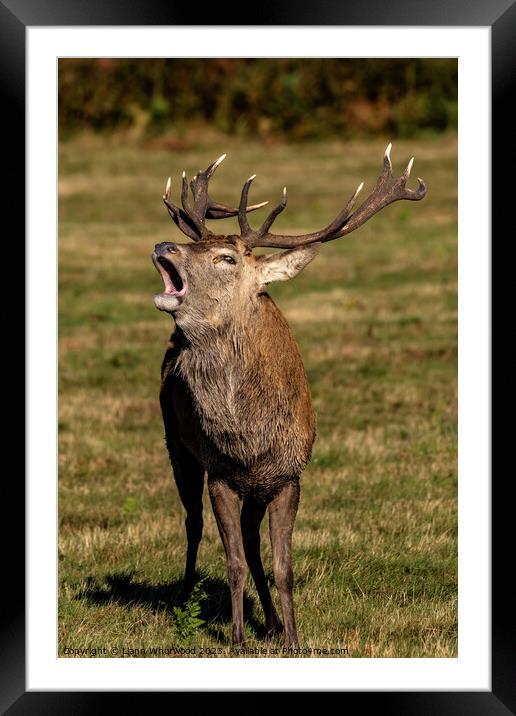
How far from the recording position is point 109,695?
19.9 feet

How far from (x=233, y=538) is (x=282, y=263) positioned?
158cm

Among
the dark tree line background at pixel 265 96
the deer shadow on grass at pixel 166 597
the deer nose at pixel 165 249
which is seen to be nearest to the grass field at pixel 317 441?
the deer shadow on grass at pixel 166 597

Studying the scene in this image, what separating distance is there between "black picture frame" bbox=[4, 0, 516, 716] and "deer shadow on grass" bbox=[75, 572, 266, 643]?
1.85m

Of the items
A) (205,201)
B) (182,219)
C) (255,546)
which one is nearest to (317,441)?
(255,546)

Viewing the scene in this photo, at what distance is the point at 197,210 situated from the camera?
792 centimetres

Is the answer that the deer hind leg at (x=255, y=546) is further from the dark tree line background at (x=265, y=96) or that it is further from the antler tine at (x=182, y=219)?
the dark tree line background at (x=265, y=96)

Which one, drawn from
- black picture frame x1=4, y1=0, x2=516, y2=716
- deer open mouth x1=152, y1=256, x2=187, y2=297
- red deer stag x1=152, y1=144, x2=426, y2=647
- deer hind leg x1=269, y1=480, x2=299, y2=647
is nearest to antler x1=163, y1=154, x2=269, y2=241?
red deer stag x1=152, y1=144, x2=426, y2=647
